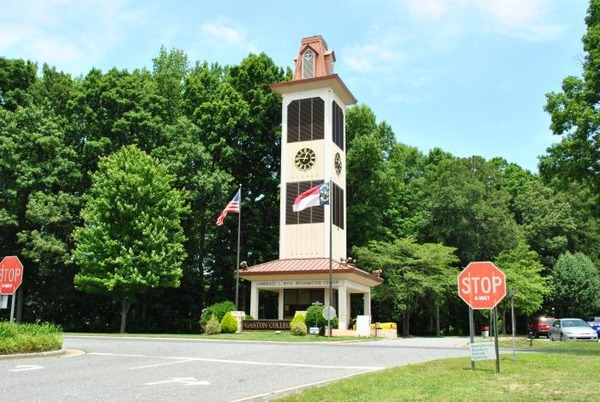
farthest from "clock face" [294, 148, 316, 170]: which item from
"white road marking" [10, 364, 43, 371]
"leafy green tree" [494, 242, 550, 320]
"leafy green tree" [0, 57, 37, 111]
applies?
"white road marking" [10, 364, 43, 371]

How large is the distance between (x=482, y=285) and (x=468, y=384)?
2.88 m

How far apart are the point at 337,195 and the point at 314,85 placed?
7.78m

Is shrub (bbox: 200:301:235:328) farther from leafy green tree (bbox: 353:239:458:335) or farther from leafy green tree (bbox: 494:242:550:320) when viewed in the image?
leafy green tree (bbox: 494:242:550:320)

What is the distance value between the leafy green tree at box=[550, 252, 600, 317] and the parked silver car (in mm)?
23781

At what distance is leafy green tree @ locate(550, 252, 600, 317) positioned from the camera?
185 ft

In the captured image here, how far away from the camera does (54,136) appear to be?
1660 inches

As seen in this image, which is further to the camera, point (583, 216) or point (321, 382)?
point (583, 216)

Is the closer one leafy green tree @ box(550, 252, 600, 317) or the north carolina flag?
the north carolina flag

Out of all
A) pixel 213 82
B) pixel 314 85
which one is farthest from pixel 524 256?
pixel 213 82

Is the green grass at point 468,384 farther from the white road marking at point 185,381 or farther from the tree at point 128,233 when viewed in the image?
the tree at point 128,233

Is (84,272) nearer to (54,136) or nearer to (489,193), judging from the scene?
(54,136)

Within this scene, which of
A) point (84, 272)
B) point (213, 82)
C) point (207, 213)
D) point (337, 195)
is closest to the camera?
point (84, 272)

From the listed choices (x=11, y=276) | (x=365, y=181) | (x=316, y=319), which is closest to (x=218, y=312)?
(x=316, y=319)

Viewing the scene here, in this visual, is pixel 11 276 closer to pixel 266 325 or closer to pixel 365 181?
pixel 266 325
